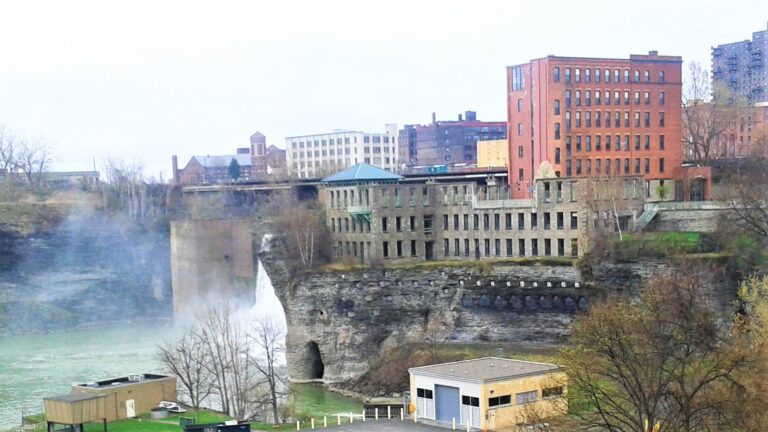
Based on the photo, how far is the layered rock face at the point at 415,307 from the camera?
68625 millimetres

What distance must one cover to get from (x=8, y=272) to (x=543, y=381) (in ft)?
297

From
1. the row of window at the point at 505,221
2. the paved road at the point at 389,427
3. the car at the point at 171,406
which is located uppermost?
the row of window at the point at 505,221

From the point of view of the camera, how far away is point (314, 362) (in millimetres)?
76812

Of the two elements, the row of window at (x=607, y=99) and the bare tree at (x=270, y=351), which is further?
the row of window at (x=607, y=99)

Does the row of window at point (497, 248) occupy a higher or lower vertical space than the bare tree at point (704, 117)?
lower

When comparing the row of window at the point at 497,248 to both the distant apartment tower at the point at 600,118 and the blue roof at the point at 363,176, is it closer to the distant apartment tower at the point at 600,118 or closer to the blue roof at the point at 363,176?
the blue roof at the point at 363,176

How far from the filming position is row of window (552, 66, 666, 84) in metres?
90.7

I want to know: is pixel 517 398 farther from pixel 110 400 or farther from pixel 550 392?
pixel 110 400

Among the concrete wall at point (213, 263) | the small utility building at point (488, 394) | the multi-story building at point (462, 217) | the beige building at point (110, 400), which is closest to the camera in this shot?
the small utility building at point (488, 394)

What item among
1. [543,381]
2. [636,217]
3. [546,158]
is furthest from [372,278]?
[543,381]

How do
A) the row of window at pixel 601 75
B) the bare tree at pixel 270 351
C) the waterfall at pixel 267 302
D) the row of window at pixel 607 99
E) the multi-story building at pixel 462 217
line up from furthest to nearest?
the row of window at pixel 607 99
the row of window at pixel 601 75
the waterfall at pixel 267 302
the multi-story building at pixel 462 217
the bare tree at pixel 270 351

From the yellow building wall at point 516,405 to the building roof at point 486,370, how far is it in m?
0.31

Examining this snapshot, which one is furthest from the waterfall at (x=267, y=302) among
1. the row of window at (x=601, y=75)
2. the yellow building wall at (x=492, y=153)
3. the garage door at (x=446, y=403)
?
the yellow building wall at (x=492, y=153)

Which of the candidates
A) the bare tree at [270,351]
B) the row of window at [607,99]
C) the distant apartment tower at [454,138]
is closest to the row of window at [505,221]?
the bare tree at [270,351]
